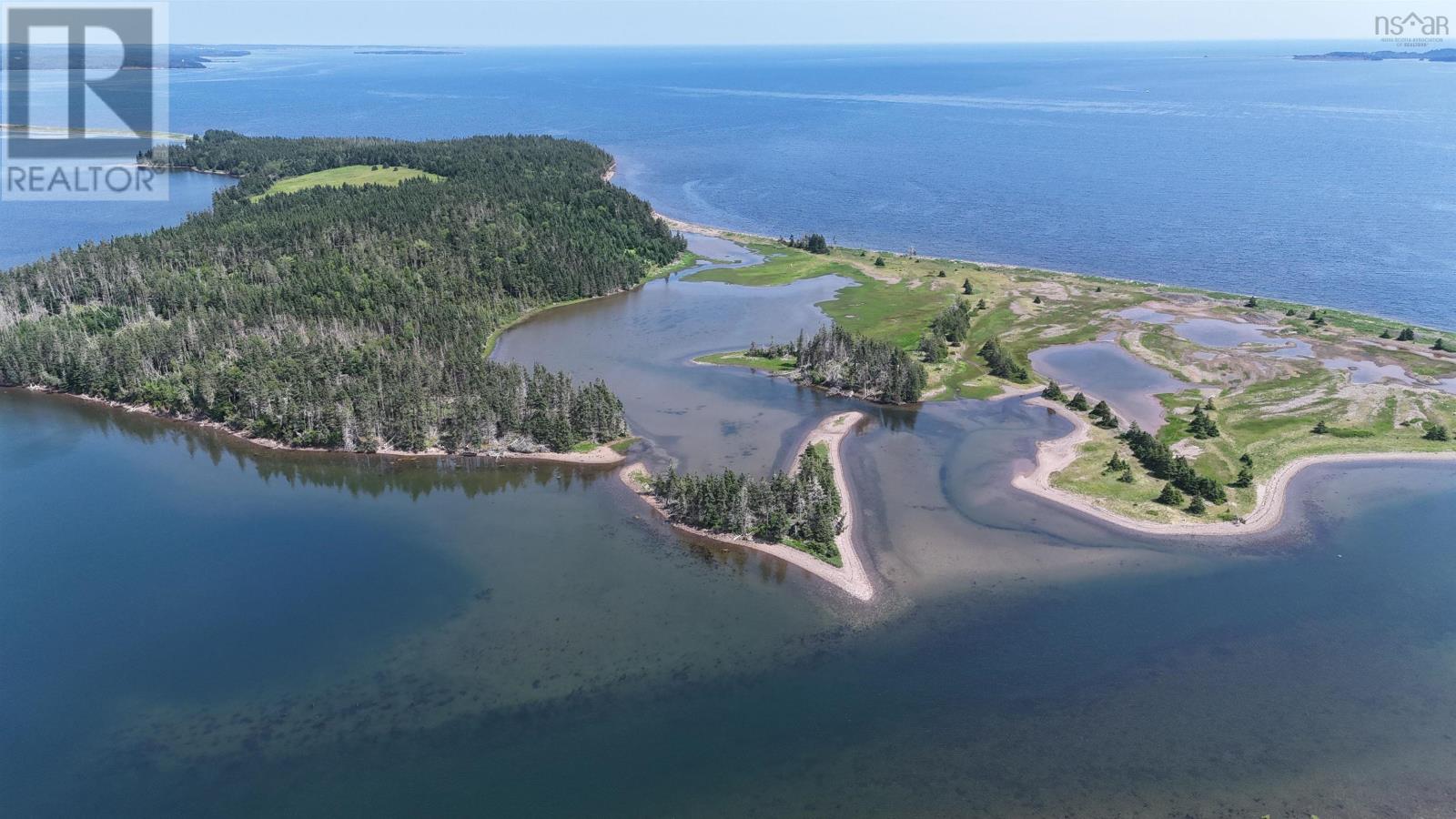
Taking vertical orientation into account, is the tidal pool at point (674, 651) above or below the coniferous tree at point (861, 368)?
below

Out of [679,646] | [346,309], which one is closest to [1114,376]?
[679,646]

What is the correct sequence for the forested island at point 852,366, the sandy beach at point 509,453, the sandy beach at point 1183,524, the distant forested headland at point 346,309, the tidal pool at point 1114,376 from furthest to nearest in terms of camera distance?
1. the forested island at point 852,366
2. the tidal pool at point 1114,376
3. the distant forested headland at point 346,309
4. the sandy beach at point 509,453
5. the sandy beach at point 1183,524

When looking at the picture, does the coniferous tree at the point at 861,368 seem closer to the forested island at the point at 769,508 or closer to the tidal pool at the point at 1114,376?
the tidal pool at the point at 1114,376

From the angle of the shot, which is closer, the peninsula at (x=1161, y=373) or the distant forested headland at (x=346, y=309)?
the peninsula at (x=1161, y=373)

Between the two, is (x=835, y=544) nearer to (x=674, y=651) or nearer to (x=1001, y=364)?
(x=674, y=651)

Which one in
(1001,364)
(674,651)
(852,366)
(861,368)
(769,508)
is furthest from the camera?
(1001,364)

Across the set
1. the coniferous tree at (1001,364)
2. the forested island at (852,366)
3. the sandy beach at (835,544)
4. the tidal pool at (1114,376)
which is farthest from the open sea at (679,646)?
the tidal pool at (1114,376)

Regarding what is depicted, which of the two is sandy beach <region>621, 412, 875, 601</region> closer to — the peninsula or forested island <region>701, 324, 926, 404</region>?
forested island <region>701, 324, 926, 404</region>
